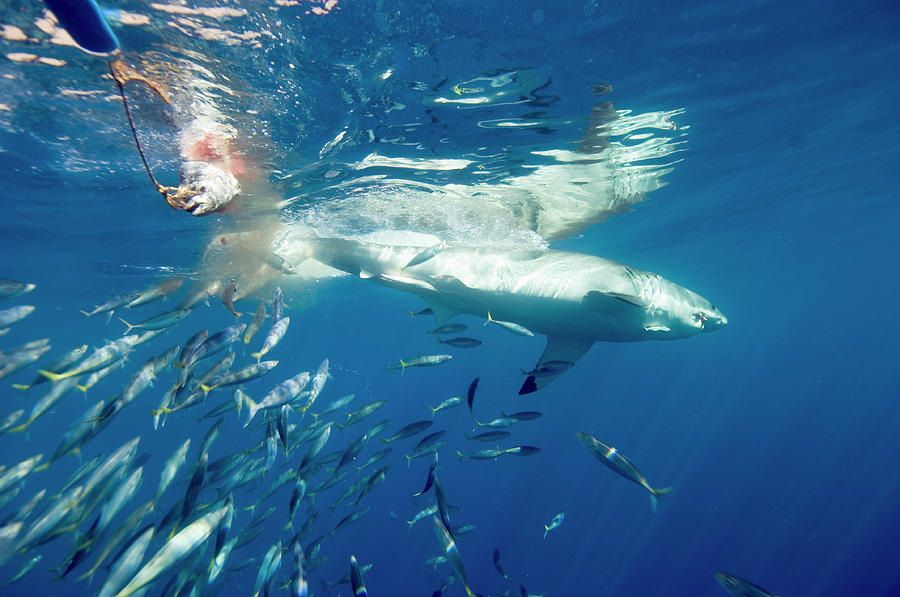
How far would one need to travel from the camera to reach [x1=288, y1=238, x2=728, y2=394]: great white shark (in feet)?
23.0

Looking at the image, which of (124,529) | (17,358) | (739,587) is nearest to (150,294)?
(17,358)

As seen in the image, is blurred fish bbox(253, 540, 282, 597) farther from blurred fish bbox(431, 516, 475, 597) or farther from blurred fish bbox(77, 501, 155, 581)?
blurred fish bbox(431, 516, 475, 597)

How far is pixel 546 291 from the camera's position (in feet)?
23.9

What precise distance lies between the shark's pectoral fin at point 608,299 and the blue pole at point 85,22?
236 inches

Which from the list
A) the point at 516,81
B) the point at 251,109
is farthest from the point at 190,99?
the point at 516,81

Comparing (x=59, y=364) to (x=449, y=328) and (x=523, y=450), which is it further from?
(x=523, y=450)

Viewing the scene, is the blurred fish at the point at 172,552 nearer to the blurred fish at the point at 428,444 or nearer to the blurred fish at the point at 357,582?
the blurred fish at the point at 357,582

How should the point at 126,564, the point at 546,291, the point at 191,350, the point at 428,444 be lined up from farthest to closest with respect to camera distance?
the point at 546,291, the point at 428,444, the point at 191,350, the point at 126,564

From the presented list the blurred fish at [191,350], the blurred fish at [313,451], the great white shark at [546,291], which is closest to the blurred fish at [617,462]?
the great white shark at [546,291]

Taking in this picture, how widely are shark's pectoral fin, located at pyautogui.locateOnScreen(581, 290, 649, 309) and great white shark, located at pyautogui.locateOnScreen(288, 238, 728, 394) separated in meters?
0.02

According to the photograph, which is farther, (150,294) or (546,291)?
(546,291)

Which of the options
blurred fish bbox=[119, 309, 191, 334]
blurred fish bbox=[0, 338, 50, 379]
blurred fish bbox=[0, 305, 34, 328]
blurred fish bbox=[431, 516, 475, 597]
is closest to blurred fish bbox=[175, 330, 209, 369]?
blurred fish bbox=[119, 309, 191, 334]

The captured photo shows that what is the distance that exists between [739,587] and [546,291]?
4757 mm

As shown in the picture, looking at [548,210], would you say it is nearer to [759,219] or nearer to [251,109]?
[251,109]
